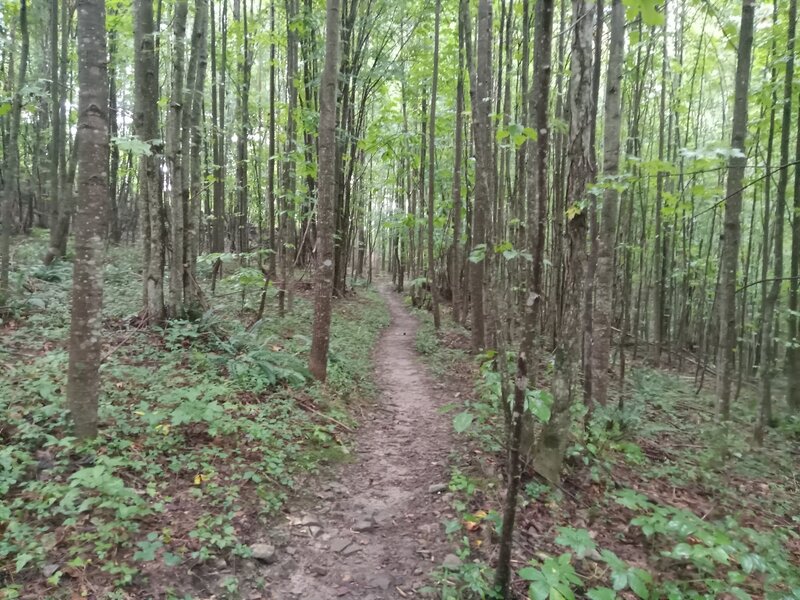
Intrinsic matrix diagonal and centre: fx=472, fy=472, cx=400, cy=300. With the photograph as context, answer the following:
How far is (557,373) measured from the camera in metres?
5.02

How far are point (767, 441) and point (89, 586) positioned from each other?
10236 mm

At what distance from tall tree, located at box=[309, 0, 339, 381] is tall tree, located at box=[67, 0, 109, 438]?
3.31m

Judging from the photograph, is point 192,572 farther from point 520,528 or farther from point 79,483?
point 520,528

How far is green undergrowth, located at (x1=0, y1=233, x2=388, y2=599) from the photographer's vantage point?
11.1 ft

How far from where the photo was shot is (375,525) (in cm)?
457

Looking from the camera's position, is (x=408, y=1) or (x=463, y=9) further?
(x=408, y=1)

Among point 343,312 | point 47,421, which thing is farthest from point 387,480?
point 343,312

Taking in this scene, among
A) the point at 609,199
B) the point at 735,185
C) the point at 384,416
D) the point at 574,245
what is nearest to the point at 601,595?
the point at 574,245

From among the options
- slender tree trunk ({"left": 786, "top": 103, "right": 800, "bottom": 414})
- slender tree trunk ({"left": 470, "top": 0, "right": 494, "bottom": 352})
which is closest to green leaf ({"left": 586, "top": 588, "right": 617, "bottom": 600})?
slender tree trunk ({"left": 470, "top": 0, "right": 494, "bottom": 352})

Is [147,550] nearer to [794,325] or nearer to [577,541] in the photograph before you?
[577,541]

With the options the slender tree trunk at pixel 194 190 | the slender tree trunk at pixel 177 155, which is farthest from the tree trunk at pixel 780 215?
the slender tree trunk at pixel 194 190

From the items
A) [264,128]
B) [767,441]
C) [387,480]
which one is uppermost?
[264,128]

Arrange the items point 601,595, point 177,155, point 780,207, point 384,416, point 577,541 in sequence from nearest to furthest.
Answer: point 601,595, point 577,541, point 384,416, point 177,155, point 780,207

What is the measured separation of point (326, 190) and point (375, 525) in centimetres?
484
